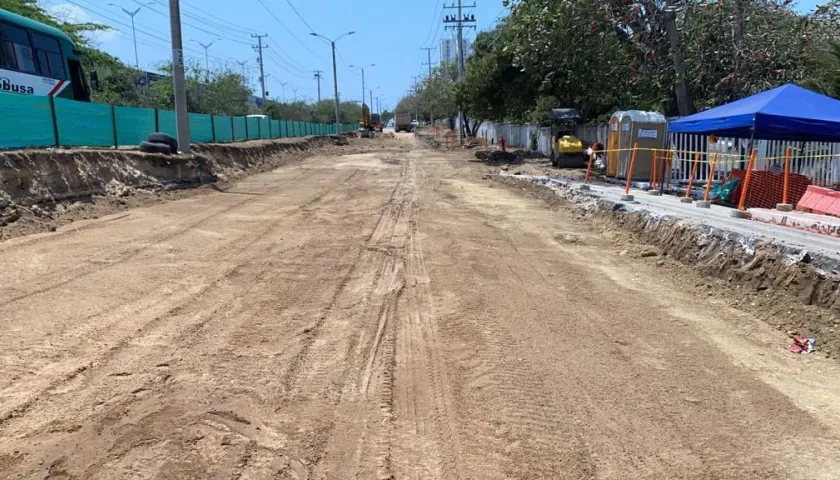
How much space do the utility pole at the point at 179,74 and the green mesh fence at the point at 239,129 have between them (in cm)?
1133

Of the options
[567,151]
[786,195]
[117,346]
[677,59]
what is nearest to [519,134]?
[567,151]

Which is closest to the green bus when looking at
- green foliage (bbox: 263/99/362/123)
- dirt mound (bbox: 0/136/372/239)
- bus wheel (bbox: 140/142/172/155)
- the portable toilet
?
bus wheel (bbox: 140/142/172/155)

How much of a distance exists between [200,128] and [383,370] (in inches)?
869

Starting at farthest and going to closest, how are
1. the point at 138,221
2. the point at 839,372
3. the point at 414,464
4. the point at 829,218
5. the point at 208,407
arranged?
1. the point at 138,221
2. the point at 829,218
3. the point at 839,372
4. the point at 208,407
5. the point at 414,464

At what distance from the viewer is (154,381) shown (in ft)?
14.0

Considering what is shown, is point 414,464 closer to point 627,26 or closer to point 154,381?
point 154,381

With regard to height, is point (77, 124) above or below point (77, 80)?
below

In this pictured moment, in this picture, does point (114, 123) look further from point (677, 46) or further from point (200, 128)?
point (677, 46)

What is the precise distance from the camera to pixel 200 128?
79.2 ft

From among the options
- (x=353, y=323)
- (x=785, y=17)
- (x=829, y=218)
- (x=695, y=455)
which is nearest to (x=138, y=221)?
(x=353, y=323)

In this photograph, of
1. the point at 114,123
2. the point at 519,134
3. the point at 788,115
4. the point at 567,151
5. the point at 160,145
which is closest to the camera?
the point at 788,115

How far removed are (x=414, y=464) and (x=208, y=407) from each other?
148cm

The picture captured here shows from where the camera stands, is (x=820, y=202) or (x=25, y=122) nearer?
(x=820, y=202)

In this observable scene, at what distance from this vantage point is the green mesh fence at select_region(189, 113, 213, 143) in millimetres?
23406
